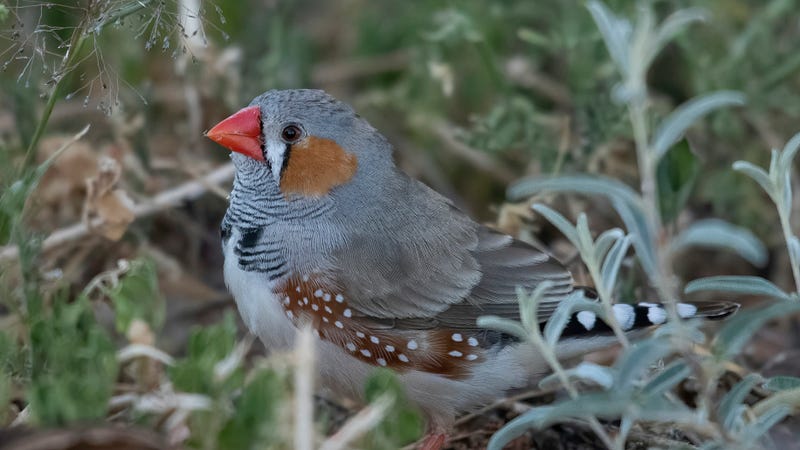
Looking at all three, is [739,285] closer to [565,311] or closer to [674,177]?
[565,311]

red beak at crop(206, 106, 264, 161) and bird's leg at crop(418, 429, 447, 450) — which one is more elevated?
red beak at crop(206, 106, 264, 161)

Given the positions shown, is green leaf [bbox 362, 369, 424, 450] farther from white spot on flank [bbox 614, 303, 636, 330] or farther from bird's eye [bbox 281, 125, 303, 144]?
bird's eye [bbox 281, 125, 303, 144]

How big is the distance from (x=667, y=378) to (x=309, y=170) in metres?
1.17

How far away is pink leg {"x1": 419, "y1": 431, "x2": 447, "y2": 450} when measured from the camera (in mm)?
2748

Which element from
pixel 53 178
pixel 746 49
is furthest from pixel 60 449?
pixel 746 49

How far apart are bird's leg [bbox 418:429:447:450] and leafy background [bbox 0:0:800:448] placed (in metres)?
0.18

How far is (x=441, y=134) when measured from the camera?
4.34 m

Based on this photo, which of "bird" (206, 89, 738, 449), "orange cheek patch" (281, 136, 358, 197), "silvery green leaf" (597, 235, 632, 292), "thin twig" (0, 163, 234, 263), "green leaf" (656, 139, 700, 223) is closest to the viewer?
"silvery green leaf" (597, 235, 632, 292)

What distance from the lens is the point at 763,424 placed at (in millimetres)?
2078

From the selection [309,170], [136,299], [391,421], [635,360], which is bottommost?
[391,421]

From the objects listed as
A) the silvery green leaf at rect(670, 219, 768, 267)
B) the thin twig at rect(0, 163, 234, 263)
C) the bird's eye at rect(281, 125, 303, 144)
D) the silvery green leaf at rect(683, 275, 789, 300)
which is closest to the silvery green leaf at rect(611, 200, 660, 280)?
the silvery green leaf at rect(670, 219, 768, 267)

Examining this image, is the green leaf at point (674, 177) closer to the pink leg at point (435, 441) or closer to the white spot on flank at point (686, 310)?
the white spot on flank at point (686, 310)

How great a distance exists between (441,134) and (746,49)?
47.6 inches

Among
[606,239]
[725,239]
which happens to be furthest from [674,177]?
[725,239]
